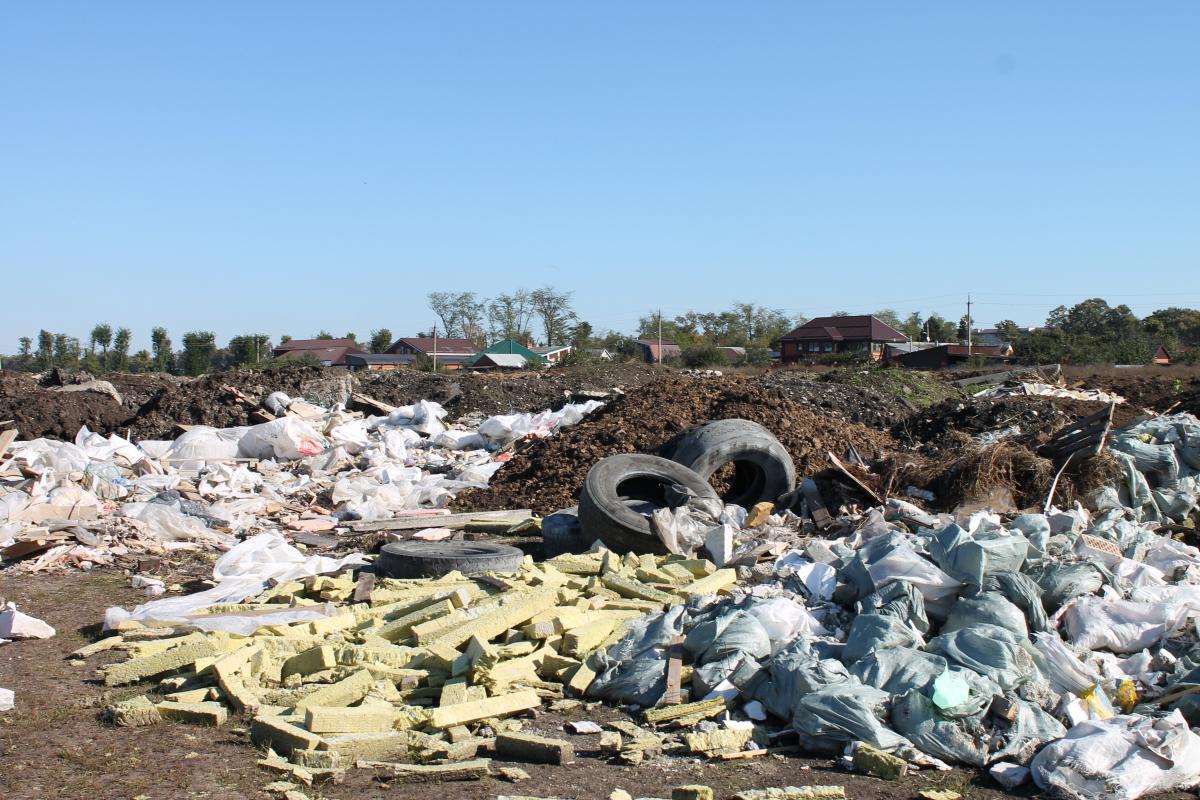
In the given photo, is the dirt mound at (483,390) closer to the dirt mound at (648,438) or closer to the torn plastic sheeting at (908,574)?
the dirt mound at (648,438)

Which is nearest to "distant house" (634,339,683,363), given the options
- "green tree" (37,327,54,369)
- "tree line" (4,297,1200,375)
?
"tree line" (4,297,1200,375)

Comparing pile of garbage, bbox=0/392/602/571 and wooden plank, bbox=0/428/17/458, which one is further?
wooden plank, bbox=0/428/17/458

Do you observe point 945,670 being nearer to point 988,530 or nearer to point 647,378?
point 988,530

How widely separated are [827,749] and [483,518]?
22.0 feet

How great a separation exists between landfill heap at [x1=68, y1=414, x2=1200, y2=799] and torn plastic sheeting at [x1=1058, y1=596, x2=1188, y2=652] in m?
0.01

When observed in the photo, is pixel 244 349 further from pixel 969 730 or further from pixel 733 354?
pixel 969 730

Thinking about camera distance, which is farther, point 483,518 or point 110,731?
point 483,518

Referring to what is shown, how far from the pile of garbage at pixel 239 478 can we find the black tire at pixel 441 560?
8.46ft

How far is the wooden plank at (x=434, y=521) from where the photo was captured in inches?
431

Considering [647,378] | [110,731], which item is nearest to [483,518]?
[110,731]

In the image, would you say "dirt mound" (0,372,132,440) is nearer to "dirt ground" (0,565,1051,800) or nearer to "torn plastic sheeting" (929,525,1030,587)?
"dirt ground" (0,565,1051,800)

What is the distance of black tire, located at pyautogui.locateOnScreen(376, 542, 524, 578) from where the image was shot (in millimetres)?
8227

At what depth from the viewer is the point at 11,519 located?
10141 mm

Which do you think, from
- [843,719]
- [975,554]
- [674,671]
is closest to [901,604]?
[975,554]
